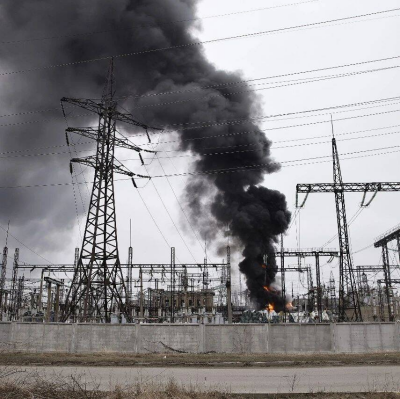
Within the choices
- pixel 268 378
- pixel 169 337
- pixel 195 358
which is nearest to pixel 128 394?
pixel 268 378

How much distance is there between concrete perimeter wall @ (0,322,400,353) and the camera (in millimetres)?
22422

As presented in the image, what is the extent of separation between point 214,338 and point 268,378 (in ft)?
34.2

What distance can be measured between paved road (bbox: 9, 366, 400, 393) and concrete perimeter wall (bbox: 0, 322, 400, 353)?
7213mm

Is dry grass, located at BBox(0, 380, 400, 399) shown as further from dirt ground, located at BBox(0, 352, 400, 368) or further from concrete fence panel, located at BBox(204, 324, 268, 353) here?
concrete fence panel, located at BBox(204, 324, 268, 353)

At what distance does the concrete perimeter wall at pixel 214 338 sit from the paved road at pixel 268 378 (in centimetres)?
721

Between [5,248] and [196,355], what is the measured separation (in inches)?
1571

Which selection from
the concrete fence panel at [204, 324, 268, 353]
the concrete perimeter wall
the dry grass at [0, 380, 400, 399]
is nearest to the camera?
the dry grass at [0, 380, 400, 399]

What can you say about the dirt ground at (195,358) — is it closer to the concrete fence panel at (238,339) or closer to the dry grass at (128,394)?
the concrete fence panel at (238,339)

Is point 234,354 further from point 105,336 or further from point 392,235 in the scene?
point 392,235

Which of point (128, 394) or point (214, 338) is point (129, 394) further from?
point (214, 338)

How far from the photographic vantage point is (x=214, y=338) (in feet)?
74.2

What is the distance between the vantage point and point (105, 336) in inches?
899

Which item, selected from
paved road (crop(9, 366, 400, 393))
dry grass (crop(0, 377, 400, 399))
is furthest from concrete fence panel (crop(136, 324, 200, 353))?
dry grass (crop(0, 377, 400, 399))

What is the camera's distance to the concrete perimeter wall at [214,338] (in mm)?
22422
